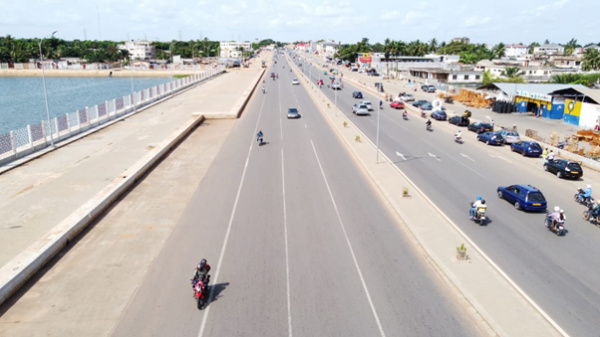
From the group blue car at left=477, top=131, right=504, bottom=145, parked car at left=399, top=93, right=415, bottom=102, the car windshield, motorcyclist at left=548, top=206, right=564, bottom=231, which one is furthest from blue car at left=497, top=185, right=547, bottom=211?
parked car at left=399, top=93, right=415, bottom=102

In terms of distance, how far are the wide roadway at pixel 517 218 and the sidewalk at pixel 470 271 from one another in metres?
0.69

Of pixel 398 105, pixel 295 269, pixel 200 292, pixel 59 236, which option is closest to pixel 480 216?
pixel 295 269

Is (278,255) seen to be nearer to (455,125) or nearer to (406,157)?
(406,157)

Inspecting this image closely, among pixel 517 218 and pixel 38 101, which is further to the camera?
pixel 38 101

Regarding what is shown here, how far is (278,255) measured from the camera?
17.7 meters

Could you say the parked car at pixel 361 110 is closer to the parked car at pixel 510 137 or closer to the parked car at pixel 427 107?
the parked car at pixel 427 107

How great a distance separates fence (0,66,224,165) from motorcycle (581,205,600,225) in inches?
1376

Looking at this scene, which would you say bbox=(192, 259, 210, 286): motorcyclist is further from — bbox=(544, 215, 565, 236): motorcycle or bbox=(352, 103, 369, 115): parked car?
bbox=(352, 103, 369, 115): parked car

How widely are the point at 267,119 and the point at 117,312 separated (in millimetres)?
40678

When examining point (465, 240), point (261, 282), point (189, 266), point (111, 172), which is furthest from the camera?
point (111, 172)

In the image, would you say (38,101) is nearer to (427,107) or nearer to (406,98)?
(406,98)

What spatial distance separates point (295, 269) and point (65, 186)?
16340mm

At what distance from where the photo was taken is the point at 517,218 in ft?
74.1

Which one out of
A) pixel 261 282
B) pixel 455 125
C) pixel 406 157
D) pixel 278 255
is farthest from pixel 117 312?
pixel 455 125
